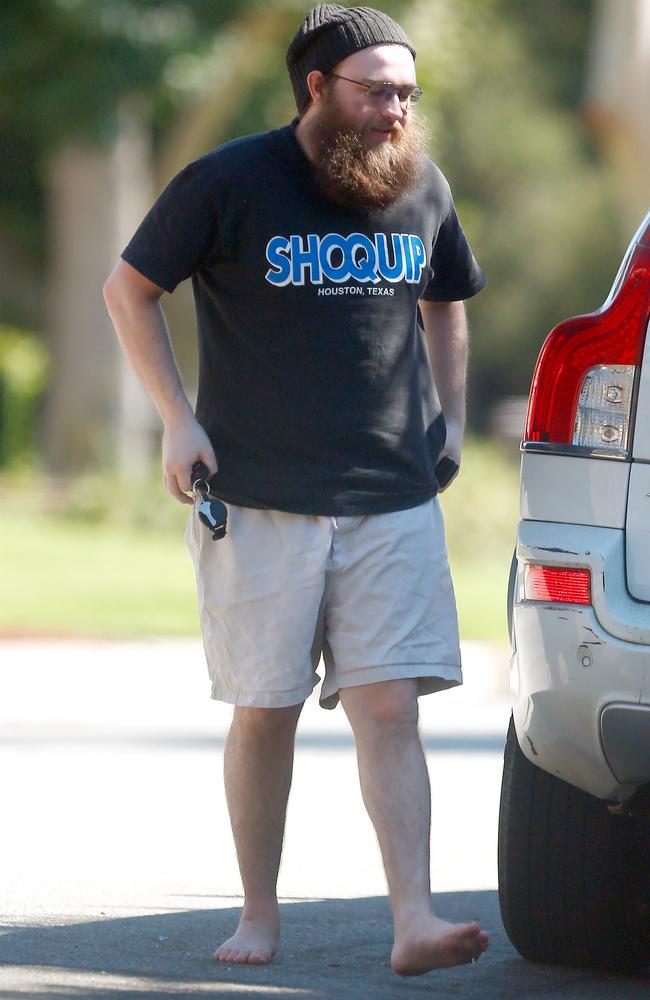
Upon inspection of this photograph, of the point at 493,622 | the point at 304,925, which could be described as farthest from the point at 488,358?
the point at 304,925

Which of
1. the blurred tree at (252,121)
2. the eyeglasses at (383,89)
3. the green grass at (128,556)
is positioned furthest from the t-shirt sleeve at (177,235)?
the blurred tree at (252,121)

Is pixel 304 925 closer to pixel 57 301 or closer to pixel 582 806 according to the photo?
pixel 582 806

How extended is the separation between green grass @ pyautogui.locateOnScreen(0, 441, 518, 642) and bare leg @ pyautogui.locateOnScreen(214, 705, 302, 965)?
253 inches

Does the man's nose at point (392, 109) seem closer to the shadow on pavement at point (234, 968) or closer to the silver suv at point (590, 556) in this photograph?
the silver suv at point (590, 556)

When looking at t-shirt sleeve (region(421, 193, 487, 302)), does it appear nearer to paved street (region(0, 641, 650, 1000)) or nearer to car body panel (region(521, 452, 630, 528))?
car body panel (region(521, 452, 630, 528))

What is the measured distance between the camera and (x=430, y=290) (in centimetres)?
386

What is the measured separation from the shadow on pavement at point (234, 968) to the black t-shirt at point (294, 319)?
91 centimetres

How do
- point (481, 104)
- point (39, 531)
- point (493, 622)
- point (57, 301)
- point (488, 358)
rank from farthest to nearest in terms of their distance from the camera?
point (488, 358), point (481, 104), point (57, 301), point (39, 531), point (493, 622)

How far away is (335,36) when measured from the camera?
11.5ft

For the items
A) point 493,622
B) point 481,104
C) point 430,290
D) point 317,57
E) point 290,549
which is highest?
point 481,104

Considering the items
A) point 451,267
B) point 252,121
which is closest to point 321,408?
point 451,267

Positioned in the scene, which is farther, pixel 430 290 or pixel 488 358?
pixel 488 358

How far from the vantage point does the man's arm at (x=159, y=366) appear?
3529 mm

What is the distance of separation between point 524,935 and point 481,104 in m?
32.6
